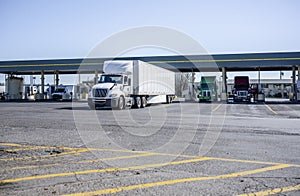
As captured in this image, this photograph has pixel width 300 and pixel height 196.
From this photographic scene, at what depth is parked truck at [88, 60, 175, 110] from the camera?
21.6m

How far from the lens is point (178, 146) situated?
790cm

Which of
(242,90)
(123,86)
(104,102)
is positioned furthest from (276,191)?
(242,90)

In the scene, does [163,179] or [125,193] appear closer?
[125,193]

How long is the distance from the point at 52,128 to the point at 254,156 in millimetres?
7192

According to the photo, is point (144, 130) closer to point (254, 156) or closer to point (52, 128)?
point (52, 128)

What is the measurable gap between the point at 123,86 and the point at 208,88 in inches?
766

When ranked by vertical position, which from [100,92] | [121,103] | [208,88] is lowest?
[121,103]

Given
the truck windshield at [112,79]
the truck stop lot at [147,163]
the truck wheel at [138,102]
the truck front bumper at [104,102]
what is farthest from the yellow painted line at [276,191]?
the truck wheel at [138,102]

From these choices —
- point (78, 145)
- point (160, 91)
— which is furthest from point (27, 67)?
point (78, 145)

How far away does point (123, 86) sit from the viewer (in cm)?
2247

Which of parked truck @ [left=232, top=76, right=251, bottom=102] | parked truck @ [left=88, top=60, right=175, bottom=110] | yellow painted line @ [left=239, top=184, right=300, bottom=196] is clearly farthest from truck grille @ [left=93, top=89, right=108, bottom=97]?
parked truck @ [left=232, top=76, right=251, bottom=102]

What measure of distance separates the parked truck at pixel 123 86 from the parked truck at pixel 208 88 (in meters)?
13.3

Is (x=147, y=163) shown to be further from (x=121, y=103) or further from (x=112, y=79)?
(x=112, y=79)

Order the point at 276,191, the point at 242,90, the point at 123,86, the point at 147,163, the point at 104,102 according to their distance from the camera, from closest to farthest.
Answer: the point at 276,191, the point at 147,163, the point at 104,102, the point at 123,86, the point at 242,90
